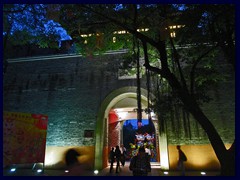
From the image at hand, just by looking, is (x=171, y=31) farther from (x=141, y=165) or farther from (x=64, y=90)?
(x=64, y=90)

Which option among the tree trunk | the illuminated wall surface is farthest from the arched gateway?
the tree trunk

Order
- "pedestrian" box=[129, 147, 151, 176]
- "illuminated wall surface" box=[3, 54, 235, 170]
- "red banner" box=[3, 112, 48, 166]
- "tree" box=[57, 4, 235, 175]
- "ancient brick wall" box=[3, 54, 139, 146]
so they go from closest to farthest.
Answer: "pedestrian" box=[129, 147, 151, 176]
"tree" box=[57, 4, 235, 175]
"red banner" box=[3, 112, 48, 166]
"illuminated wall surface" box=[3, 54, 235, 170]
"ancient brick wall" box=[3, 54, 139, 146]

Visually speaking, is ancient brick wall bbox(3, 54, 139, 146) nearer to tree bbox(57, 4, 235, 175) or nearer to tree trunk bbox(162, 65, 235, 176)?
tree bbox(57, 4, 235, 175)

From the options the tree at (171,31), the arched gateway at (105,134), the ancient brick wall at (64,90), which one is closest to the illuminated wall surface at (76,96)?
the ancient brick wall at (64,90)

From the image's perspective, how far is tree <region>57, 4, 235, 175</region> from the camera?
18.5 feet

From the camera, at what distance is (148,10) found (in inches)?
287

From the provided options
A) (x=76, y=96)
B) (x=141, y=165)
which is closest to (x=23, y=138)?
(x=76, y=96)

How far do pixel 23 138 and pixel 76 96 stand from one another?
13.5ft

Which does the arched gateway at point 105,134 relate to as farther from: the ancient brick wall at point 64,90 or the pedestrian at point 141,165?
the pedestrian at point 141,165

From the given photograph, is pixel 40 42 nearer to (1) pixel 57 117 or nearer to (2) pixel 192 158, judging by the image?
(1) pixel 57 117

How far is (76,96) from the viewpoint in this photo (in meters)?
11.1

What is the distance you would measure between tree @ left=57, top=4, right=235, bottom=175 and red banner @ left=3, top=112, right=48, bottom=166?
435cm

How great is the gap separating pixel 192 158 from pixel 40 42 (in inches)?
362

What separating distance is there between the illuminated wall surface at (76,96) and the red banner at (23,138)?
7.72ft
